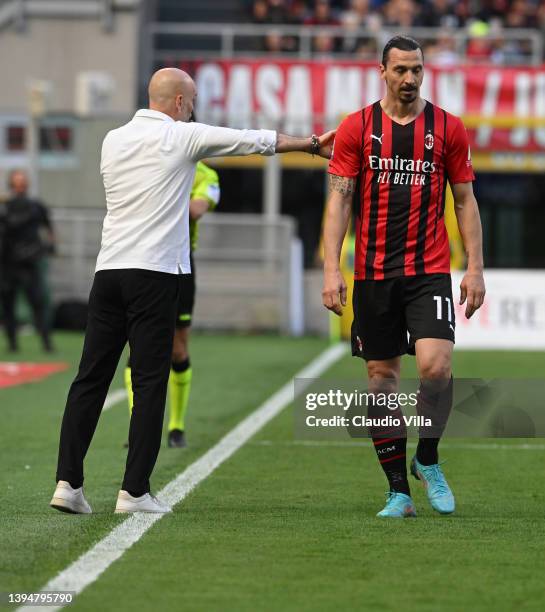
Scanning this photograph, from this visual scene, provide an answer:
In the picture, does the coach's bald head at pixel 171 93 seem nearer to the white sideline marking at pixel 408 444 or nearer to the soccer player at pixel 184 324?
the soccer player at pixel 184 324

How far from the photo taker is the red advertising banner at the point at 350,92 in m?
26.5

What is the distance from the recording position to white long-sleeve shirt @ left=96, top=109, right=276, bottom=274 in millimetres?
6949

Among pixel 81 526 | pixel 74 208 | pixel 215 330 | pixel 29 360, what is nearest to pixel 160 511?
pixel 81 526

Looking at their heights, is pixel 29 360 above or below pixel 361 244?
below

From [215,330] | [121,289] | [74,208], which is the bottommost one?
[215,330]

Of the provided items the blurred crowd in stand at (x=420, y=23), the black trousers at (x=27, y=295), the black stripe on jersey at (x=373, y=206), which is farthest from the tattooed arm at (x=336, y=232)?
the blurred crowd in stand at (x=420, y=23)

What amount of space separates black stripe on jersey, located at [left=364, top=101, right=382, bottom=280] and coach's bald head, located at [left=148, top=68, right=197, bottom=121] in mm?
852

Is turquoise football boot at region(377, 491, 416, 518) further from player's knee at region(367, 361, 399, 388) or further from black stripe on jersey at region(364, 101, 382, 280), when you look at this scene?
black stripe on jersey at region(364, 101, 382, 280)

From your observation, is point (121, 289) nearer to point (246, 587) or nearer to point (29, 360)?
point (246, 587)

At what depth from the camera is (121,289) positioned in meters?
6.99

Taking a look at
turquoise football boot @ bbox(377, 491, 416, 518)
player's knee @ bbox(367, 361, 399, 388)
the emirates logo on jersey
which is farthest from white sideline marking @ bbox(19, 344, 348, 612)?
the emirates logo on jersey

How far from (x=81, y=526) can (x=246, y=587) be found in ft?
4.74

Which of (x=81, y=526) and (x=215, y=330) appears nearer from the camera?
(x=81, y=526)

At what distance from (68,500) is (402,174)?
6.80ft
